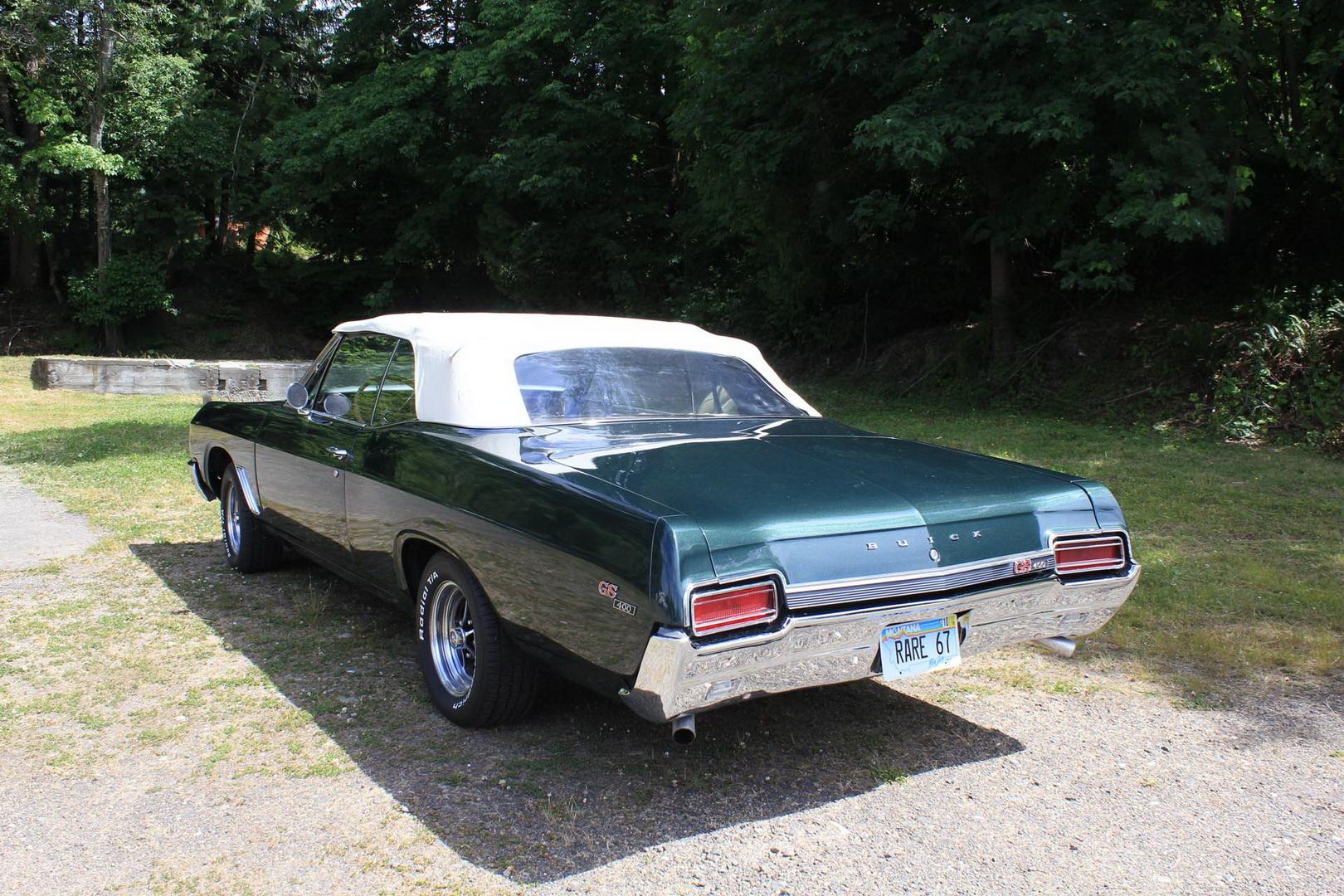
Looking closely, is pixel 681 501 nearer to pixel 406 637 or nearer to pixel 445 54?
pixel 406 637

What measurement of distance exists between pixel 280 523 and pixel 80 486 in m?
4.76

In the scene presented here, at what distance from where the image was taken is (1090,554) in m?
3.87

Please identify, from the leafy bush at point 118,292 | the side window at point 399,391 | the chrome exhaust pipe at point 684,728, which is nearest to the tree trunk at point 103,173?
the leafy bush at point 118,292

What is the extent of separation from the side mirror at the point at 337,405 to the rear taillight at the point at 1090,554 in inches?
128

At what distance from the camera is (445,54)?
2622 cm

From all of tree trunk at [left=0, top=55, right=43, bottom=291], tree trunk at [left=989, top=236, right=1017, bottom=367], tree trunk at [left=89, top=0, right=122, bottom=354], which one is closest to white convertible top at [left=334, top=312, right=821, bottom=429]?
tree trunk at [left=989, top=236, right=1017, bottom=367]

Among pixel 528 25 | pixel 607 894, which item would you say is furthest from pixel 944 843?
pixel 528 25

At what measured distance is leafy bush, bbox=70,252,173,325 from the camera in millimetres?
28531

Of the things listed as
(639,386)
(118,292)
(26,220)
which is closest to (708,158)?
(639,386)

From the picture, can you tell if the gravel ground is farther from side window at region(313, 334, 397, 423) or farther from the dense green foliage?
the dense green foliage

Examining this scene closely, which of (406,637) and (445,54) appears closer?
(406,637)

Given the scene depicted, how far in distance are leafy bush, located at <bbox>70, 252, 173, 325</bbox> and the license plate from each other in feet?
98.3

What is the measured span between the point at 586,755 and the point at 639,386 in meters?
1.64

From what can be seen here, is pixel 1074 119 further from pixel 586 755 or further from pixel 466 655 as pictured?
pixel 586 755
